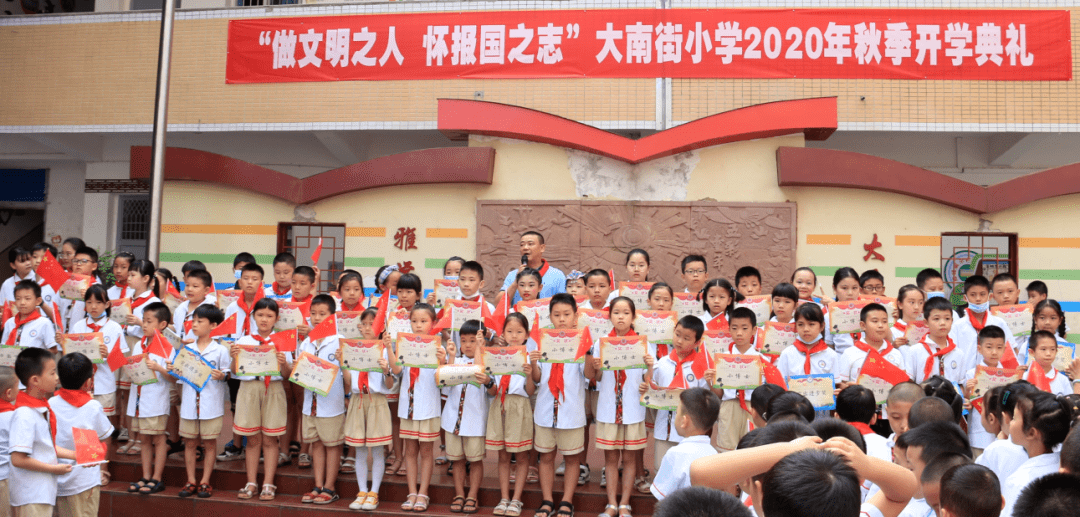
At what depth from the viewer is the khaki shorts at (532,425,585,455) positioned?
15.9 feet

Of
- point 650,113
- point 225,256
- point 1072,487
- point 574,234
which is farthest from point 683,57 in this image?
point 1072,487

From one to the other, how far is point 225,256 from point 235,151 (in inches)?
88.7

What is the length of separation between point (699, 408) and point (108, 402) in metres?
4.72

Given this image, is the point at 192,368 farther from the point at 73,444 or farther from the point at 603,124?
the point at 603,124

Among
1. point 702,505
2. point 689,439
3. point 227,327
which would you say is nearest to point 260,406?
point 227,327

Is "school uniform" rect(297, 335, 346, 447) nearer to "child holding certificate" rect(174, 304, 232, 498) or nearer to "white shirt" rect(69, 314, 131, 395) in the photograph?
"child holding certificate" rect(174, 304, 232, 498)

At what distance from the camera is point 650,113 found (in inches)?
359

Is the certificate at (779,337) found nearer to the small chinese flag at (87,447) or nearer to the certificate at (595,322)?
the certificate at (595,322)

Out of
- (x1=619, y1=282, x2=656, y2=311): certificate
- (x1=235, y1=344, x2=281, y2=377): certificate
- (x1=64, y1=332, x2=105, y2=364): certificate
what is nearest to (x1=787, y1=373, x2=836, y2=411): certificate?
(x1=619, y1=282, x2=656, y2=311): certificate

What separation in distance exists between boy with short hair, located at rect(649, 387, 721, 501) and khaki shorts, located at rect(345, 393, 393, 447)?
2.42m

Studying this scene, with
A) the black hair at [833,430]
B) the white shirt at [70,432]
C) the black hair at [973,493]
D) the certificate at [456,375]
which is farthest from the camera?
the certificate at [456,375]

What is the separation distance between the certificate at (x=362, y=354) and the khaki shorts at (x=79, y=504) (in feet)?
5.16

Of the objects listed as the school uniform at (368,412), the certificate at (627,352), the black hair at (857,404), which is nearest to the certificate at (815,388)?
the black hair at (857,404)

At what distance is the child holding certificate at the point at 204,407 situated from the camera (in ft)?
17.0
